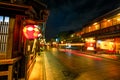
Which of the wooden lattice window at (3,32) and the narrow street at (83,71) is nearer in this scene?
the wooden lattice window at (3,32)

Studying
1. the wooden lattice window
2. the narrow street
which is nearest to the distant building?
the narrow street

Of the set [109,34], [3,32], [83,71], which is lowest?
[83,71]

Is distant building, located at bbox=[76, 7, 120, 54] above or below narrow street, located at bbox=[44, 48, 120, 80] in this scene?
above

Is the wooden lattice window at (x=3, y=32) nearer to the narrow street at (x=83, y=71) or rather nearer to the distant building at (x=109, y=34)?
the narrow street at (x=83, y=71)

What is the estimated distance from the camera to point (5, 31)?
690 cm

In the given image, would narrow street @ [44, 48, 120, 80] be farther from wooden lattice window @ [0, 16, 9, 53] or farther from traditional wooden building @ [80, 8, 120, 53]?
traditional wooden building @ [80, 8, 120, 53]

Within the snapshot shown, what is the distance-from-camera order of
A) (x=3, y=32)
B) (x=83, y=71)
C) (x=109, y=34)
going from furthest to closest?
(x=109, y=34), (x=83, y=71), (x=3, y=32)

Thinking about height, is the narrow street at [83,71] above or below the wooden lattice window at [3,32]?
below

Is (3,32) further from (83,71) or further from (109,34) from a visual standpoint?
(109,34)

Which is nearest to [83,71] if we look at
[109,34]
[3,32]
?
[3,32]

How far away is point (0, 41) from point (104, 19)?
104ft

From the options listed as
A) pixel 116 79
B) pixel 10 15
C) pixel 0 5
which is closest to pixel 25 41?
pixel 10 15

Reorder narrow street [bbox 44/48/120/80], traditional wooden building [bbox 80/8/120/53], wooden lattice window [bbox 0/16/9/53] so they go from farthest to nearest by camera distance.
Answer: traditional wooden building [bbox 80/8/120/53] → narrow street [bbox 44/48/120/80] → wooden lattice window [bbox 0/16/9/53]

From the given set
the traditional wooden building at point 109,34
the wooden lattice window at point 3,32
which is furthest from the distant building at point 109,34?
the wooden lattice window at point 3,32
